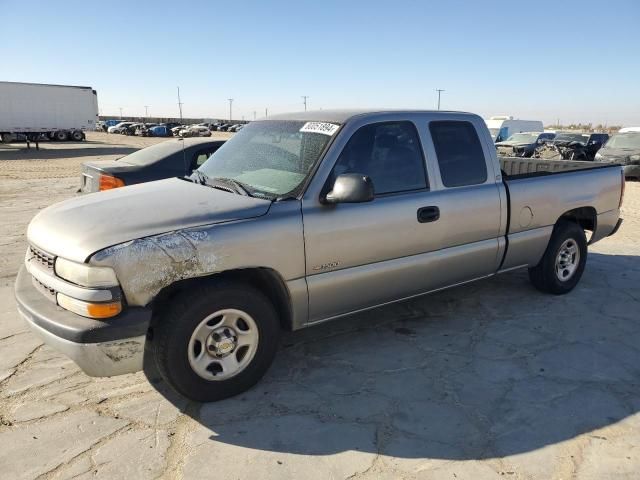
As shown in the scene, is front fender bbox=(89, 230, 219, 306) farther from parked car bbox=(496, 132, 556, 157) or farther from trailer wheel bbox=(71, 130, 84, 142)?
trailer wheel bbox=(71, 130, 84, 142)

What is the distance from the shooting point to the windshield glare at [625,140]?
53.9 ft

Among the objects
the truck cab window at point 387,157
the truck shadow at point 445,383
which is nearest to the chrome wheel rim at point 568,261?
the truck shadow at point 445,383

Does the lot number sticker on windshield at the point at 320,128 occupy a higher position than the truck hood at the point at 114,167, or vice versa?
the lot number sticker on windshield at the point at 320,128

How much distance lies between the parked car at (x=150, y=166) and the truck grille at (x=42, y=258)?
3.23 meters

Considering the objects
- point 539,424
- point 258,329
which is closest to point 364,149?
point 258,329

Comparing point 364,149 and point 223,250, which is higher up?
point 364,149

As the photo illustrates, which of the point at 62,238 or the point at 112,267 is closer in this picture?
the point at 112,267

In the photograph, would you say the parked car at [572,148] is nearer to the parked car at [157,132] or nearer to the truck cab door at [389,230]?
the truck cab door at [389,230]

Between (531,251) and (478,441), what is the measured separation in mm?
2439

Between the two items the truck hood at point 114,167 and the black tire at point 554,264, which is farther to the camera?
the truck hood at point 114,167

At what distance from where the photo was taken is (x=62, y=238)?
9.31 ft

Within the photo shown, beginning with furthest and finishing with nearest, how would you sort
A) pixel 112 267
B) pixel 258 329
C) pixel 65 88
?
pixel 65 88 → pixel 258 329 → pixel 112 267

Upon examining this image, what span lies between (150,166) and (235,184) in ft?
11.8

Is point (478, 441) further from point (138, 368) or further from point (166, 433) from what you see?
point (138, 368)
